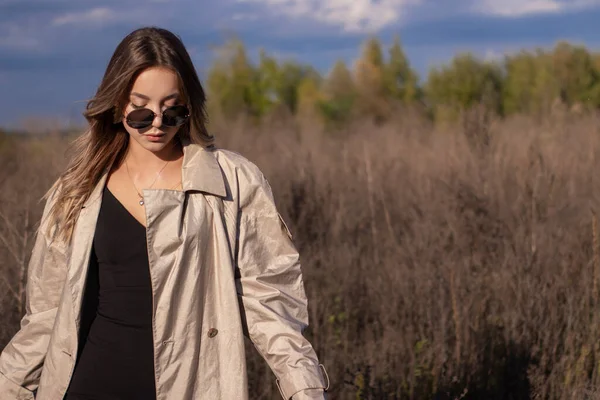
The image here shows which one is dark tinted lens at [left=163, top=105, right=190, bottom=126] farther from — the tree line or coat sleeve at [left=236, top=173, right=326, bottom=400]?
the tree line

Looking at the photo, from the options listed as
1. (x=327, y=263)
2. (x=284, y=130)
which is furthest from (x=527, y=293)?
(x=284, y=130)

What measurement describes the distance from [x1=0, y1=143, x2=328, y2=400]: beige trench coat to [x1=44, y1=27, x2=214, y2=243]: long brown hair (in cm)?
10

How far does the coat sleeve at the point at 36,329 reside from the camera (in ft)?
7.95

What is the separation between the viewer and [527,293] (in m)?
5.01

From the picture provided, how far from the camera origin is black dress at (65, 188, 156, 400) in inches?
87.5

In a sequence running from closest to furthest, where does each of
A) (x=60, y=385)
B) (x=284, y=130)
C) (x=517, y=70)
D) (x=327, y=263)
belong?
(x=60, y=385) < (x=327, y=263) < (x=284, y=130) < (x=517, y=70)

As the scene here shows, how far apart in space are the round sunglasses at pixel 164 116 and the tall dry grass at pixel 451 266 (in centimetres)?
211

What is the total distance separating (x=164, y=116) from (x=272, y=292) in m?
0.53

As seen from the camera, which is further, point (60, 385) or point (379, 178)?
point (379, 178)

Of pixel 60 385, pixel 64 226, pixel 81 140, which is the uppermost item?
pixel 81 140

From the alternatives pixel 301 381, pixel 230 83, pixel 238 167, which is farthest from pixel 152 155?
pixel 230 83

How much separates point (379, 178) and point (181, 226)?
7207 millimetres

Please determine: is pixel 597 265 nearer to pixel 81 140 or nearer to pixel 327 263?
pixel 327 263

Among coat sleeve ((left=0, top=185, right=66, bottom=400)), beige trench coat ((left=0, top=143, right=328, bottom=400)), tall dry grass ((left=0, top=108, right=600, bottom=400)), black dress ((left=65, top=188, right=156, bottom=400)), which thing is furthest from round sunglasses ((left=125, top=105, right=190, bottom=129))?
tall dry grass ((left=0, top=108, right=600, bottom=400))
